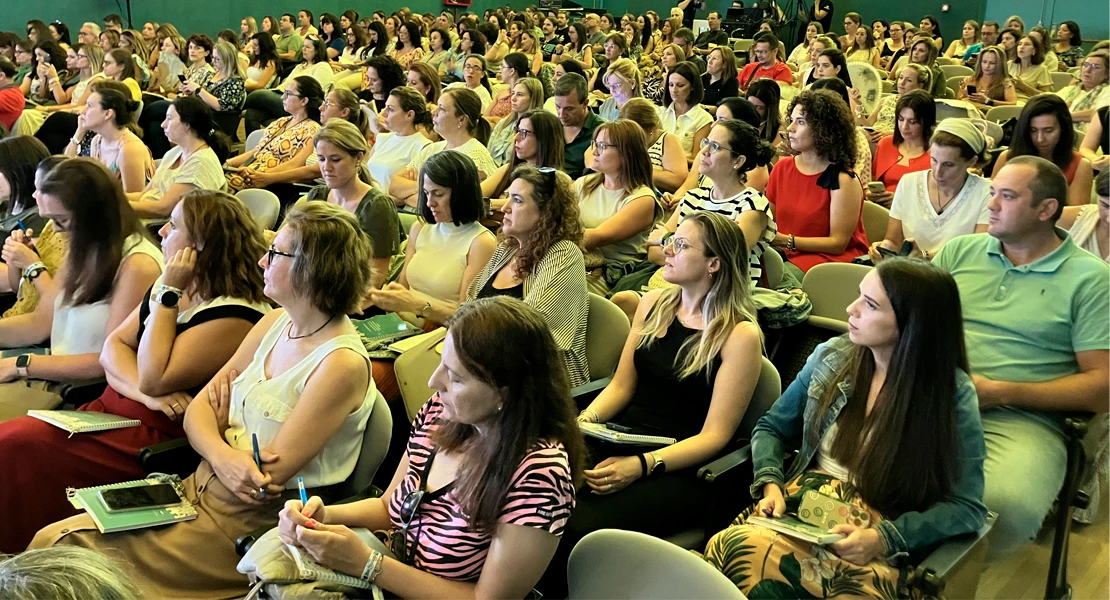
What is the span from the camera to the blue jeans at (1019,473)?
82.3 inches

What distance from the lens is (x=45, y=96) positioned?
309 inches

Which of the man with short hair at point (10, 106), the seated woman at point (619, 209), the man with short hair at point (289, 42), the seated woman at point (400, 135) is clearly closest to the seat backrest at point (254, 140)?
the seated woman at point (400, 135)

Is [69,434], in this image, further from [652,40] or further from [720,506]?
[652,40]

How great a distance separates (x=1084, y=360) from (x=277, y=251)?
2063mm

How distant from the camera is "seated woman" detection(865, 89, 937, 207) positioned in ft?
14.3

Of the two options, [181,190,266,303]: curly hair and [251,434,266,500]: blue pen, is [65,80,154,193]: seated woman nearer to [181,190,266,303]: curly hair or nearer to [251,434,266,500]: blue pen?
[181,190,266,303]: curly hair

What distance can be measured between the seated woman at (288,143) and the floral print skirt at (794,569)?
3885 mm

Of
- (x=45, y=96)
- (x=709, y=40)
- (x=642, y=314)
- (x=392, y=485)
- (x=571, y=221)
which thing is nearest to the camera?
(x=392, y=485)

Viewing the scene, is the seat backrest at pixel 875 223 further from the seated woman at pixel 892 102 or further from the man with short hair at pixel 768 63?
the man with short hair at pixel 768 63

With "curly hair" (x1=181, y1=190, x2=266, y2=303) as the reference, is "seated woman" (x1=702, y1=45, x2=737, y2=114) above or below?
above

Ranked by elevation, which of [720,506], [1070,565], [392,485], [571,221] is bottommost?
[1070,565]

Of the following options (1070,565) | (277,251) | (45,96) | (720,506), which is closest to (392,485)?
(277,251)

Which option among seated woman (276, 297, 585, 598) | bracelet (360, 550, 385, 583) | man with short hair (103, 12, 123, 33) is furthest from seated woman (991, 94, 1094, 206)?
man with short hair (103, 12, 123, 33)

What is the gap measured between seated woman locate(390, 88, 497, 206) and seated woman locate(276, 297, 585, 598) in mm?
3122
